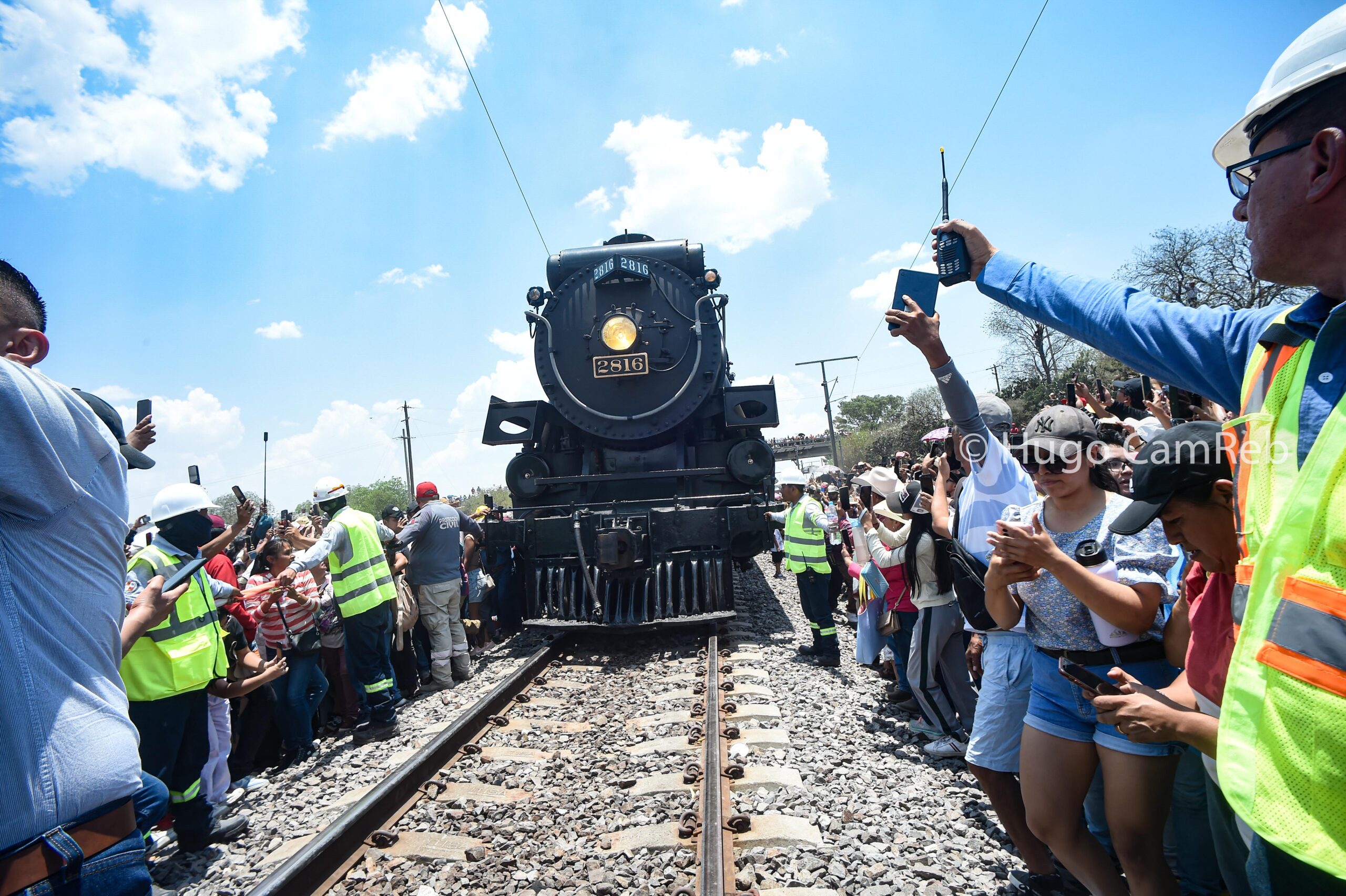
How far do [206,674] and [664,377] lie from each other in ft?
16.2

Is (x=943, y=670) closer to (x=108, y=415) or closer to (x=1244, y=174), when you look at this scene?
(x=1244, y=174)

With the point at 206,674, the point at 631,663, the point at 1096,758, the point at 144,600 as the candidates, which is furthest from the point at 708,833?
the point at 631,663

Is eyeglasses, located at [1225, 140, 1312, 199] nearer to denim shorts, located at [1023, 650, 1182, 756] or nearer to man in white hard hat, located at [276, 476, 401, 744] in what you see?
denim shorts, located at [1023, 650, 1182, 756]

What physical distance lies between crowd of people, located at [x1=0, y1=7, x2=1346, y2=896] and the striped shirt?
49cm

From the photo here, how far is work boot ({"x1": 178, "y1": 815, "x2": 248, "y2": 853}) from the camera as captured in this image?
3.53 metres

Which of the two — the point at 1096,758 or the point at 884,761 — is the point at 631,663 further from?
the point at 1096,758

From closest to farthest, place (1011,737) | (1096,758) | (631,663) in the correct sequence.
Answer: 1. (1096,758)
2. (1011,737)
3. (631,663)

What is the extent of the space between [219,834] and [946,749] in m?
3.97

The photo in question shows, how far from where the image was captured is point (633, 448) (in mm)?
7852

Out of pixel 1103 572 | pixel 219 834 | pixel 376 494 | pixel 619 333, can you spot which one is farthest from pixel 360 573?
pixel 376 494

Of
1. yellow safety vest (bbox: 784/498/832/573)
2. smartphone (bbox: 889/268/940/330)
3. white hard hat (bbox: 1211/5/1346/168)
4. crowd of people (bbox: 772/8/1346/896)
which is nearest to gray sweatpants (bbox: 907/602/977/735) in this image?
crowd of people (bbox: 772/8/1346/896)

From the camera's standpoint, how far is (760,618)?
8.11 meters

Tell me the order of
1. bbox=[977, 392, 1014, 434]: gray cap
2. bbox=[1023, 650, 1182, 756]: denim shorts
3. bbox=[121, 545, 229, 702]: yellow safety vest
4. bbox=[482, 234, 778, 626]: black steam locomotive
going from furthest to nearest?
bbox=[482, 234, 778, 626]: black steam locomotive < bbox=[121, 545, 229, 702]: yellow safety vest < bbox=[977, 392, 1014, 434]: gray cap < bbox=[1023, 650, 1182, 756]: denim shorts

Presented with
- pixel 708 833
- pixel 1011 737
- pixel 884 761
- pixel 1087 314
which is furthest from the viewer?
pixel 884 761
